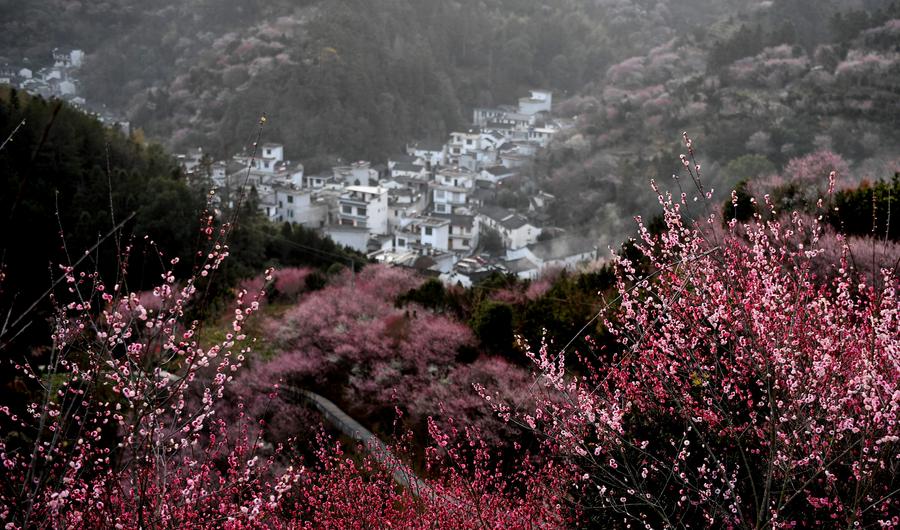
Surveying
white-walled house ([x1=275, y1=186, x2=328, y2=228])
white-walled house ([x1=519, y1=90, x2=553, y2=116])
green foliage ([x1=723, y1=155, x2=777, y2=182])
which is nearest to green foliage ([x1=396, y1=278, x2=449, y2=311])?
green foliage ([x1=723, y1=155, x2=777, y2=182])

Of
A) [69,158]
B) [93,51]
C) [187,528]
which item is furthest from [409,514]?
[93,51]

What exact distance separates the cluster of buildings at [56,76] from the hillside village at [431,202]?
527 inches

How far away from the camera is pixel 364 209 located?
3161 centimetres

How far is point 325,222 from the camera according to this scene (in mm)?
33281

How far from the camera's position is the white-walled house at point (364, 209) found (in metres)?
31.6

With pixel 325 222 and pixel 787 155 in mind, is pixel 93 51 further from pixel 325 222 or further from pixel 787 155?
pixel 787 155

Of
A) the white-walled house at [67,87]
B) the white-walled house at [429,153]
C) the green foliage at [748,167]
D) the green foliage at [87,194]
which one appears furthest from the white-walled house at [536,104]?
the green foliage at [87,194]

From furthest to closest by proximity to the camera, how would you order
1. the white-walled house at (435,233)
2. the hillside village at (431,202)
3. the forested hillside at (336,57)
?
the forested hillside at (336,57) < the white-walled house at (435,233) < the hillside village at (431,202)

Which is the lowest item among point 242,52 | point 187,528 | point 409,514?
point 409,514

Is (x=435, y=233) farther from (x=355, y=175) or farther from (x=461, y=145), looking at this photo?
(x=461, y=145)

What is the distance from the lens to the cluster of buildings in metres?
45.9

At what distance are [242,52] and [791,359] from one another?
1917 inches

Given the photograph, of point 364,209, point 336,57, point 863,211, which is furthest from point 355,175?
point 863,211

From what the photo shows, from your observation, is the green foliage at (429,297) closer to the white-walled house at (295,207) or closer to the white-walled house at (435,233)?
the white-walled house at (435,233)
